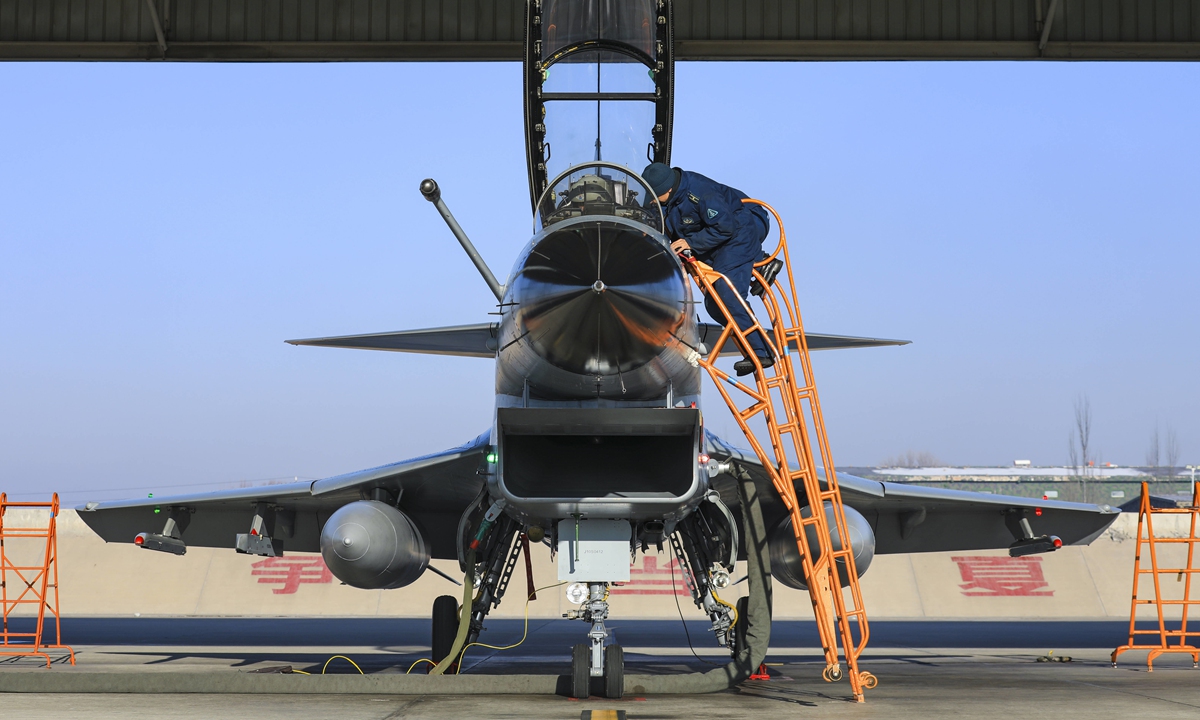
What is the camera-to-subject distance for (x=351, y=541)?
27.6 feet

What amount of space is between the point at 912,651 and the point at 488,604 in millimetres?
6328

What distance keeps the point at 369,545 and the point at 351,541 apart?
0.16 meters

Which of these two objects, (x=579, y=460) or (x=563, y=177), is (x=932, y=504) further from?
(x=563, y=177)

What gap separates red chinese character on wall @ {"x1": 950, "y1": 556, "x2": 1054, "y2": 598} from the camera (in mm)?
19328

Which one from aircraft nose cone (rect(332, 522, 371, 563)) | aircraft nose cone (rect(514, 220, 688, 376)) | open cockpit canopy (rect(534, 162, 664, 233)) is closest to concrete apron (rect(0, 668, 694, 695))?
aircraft nose cone (rect(332, 522, 371, 563))

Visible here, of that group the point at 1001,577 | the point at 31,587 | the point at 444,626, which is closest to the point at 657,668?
the point at 444,626

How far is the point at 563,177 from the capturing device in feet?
22.5

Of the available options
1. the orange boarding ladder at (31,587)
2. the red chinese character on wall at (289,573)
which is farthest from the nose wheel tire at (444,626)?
the red chinese character on wall at (289,573)

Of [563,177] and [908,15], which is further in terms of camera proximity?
[908,15]

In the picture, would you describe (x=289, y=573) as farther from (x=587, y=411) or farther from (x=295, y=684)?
(x=587, y=411)

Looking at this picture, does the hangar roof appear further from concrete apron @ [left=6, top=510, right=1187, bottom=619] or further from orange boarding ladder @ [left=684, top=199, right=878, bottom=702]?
concrete apron @ [left=6, top=510, right=1187, bottom=619]

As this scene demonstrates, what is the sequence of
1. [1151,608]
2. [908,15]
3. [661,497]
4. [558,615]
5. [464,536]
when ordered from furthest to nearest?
[558,615], [1151,608], [908,15], [464,536], [661,497]

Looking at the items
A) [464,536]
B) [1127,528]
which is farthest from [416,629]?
[1127,528]

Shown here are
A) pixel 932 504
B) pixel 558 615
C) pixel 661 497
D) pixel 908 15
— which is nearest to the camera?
pixel 661 497
